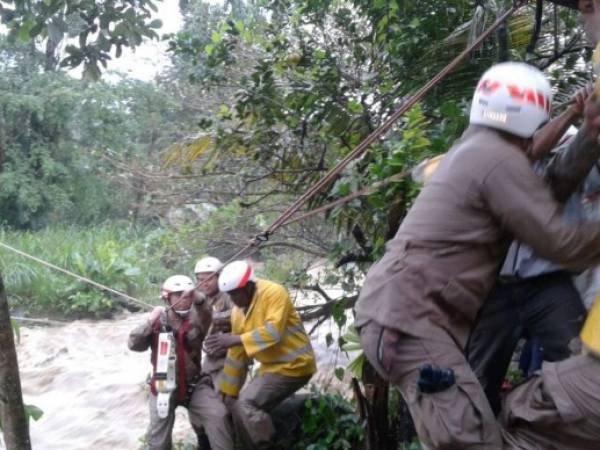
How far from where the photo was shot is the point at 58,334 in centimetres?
1287

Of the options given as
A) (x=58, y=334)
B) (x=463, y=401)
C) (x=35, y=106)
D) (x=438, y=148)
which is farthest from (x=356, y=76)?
(x=35, y=106)

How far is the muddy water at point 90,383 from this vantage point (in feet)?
28.4

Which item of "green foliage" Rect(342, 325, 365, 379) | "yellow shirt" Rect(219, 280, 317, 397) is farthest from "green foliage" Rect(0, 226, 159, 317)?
"green foliage" Rect(342, 325, 365, 379)

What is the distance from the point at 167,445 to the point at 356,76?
10.4ft

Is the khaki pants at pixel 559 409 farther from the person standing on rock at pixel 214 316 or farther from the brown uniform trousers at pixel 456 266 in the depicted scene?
the person standing on rock at pixel 214 316

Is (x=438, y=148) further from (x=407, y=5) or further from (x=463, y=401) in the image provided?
(x=463, y=401)

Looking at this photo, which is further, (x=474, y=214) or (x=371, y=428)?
(x=371, y=428)

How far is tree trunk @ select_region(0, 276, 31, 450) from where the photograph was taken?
3.85 metres

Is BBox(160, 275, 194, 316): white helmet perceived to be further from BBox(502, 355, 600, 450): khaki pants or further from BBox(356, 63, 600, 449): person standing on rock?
BBox(502, 355, 600, 450): khaki pants

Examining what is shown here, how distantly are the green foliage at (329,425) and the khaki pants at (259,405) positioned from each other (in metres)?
0.38

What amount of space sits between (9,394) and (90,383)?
702cm

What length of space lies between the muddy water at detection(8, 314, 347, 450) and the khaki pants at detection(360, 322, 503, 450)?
449cm

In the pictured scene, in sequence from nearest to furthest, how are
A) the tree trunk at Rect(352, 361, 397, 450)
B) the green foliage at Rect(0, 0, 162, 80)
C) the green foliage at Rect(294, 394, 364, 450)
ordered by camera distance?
the green foliage at Rect(0, 0, 162, 80), the tree trunk at Rect(352, 361, 397, 450), the green foliage at Rect(294, 394, 364, 450)

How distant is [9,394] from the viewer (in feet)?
12.7
